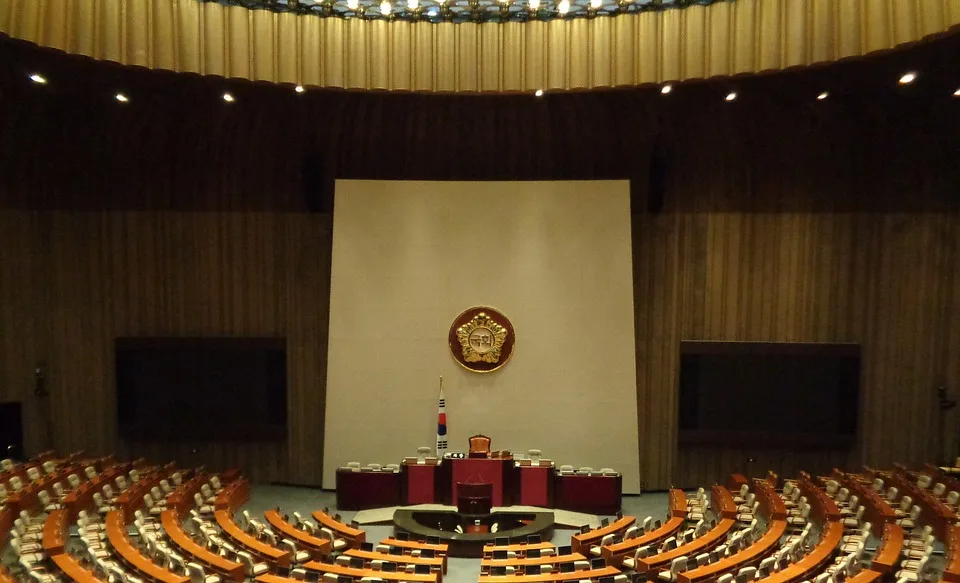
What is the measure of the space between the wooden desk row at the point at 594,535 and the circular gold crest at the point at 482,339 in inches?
173

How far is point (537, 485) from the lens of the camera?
44.5 ft

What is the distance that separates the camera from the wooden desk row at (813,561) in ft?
27.9

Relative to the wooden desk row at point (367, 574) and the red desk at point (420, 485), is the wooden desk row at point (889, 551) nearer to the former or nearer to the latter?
the wooden desk row at point (367, 574)

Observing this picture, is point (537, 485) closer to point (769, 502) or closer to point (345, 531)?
point (345, 531)

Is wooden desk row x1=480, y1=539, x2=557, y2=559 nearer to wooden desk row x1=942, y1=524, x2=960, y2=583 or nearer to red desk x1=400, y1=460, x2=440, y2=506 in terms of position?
red desk x1=400, y1=460, x2=440, y2=506

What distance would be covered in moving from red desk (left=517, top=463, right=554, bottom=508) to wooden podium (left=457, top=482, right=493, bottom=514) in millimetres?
1181

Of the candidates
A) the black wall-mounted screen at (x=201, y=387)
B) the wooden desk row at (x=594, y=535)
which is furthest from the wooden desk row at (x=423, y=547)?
the black wall-mounted screen at (x=201, y=387)

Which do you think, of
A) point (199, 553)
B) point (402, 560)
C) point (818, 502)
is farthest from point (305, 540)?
point (818, 502)

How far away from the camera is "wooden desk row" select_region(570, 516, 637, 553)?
10.9 meters

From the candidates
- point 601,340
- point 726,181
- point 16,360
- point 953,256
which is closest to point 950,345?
point 953,256

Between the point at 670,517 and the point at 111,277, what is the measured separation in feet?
43.2

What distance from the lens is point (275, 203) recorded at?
1564 cm

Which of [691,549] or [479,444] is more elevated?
[479,444]

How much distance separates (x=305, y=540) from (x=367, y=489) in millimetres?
3136
